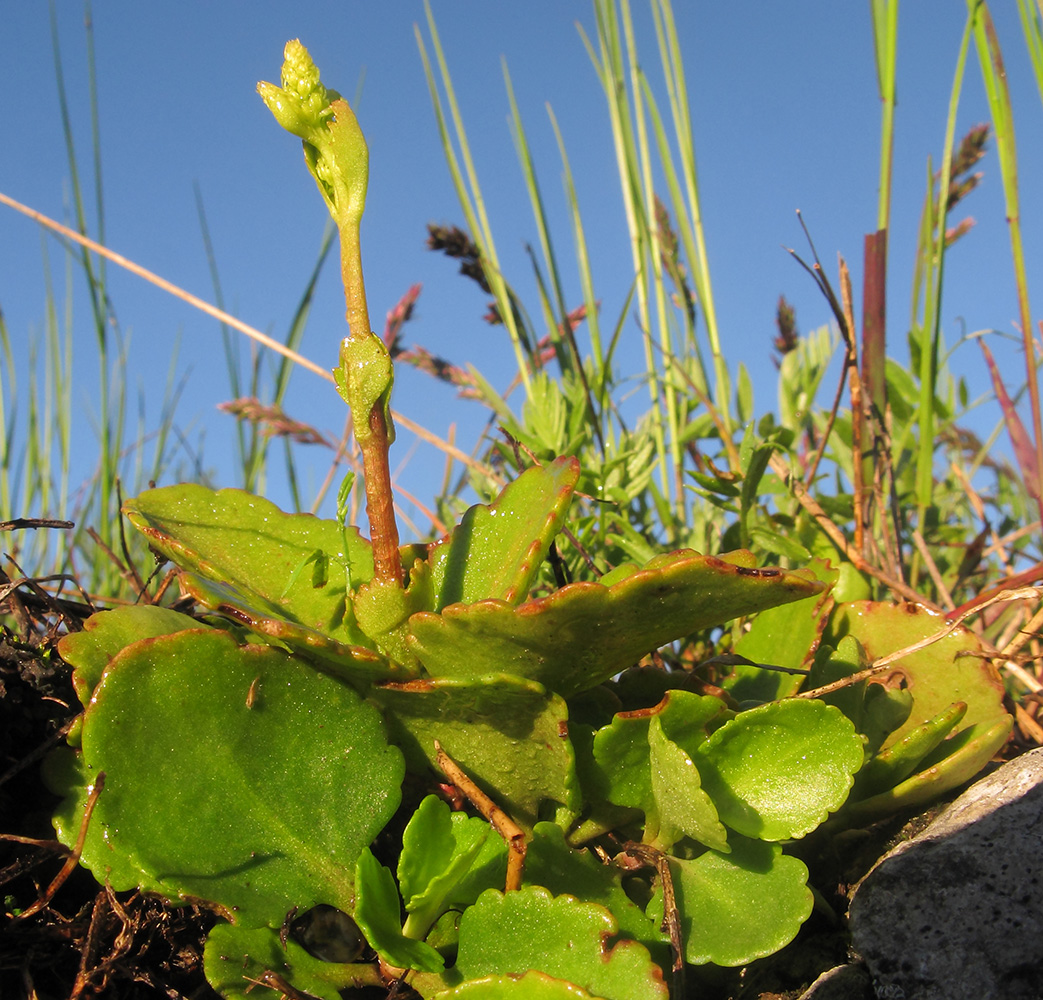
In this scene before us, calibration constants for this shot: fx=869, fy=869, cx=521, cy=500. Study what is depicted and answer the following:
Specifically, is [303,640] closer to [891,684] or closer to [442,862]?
[442,862]

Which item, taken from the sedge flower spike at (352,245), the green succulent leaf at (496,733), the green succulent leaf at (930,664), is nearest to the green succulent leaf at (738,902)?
the green succulent leaf at (496,733)

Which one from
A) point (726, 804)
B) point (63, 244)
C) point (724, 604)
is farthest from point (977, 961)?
point (63, 244)

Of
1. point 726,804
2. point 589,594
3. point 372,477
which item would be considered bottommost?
point 726,804

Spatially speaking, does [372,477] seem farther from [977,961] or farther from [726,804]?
[977,961]

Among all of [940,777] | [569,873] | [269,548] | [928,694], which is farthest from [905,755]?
[269,548]

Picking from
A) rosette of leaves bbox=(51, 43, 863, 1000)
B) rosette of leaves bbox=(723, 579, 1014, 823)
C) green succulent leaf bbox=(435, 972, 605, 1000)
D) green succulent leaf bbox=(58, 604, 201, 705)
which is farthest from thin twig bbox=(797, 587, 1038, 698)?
green succulent leaf bbox=(58, 604, 201, 705)

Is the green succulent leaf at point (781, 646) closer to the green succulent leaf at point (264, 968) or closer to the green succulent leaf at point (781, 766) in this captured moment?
the green succulent leaf at point (781, 766)
